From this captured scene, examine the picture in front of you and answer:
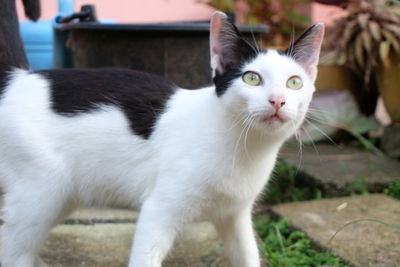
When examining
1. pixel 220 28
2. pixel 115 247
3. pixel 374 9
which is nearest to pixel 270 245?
pixel 115 247

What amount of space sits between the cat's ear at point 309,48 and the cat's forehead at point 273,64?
39 mm

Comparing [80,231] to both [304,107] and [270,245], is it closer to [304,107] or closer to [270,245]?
[270,245]

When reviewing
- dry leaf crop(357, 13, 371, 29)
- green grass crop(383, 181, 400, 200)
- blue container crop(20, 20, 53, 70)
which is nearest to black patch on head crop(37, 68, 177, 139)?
green grass crop(383, 181, 400, 200)

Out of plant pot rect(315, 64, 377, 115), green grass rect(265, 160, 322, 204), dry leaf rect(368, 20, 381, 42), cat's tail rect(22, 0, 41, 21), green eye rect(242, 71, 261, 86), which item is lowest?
green grass rect(265, 160, 322, 204)

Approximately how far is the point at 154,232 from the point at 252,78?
615mm

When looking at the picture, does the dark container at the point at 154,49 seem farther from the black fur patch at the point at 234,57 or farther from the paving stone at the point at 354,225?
the black fur patch at the point at 234,57

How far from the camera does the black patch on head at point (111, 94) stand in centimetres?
182

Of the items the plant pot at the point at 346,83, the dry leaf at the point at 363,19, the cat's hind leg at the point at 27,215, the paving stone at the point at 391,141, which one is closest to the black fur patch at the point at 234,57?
the cat's hind leg at the point at 27,215

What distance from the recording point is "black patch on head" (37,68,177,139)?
5.97ft

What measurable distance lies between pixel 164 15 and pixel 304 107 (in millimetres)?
4013

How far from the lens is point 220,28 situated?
5.34 feet

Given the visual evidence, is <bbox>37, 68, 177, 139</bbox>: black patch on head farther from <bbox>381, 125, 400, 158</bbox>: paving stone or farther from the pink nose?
<bbox>381, 125, 400, 158</bbox>: paving stone

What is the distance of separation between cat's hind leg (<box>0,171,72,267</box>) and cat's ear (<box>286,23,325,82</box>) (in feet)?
3.14

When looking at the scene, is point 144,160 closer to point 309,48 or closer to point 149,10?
point 309,48
